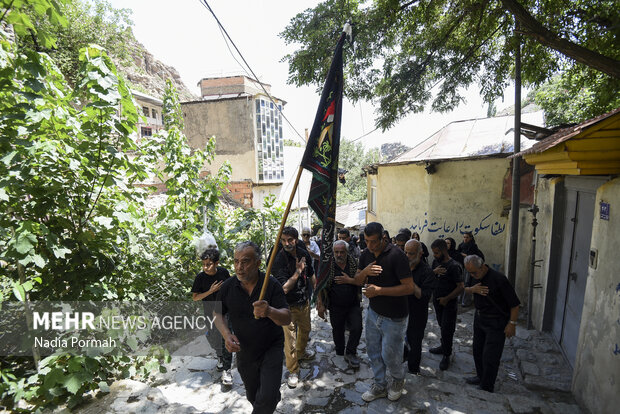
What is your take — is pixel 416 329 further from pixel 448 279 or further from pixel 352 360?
pixel 352 360

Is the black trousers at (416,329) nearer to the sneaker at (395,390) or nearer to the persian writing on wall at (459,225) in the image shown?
Result: the sneaker at (395,390)

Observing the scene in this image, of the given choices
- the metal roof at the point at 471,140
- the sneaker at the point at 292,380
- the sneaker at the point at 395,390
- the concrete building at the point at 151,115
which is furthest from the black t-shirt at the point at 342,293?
the concrete building at the point at 151,115

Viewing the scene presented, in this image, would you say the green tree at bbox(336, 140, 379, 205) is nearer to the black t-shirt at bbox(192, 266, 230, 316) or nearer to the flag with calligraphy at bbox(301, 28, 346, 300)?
the black t-shirt at bbox(192, 266, 230, 316)

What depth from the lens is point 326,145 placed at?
3.20 m

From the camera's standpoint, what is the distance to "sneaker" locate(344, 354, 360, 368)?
170 inches

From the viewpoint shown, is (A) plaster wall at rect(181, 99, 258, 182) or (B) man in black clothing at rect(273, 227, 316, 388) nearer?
(B) man in black clothing at rect(273, 227, 316, 388)

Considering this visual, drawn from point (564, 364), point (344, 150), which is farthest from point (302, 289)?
point (344, 150)

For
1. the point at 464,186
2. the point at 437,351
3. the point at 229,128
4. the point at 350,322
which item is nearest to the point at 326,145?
the point at 350,322

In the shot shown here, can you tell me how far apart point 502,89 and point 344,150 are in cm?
4187

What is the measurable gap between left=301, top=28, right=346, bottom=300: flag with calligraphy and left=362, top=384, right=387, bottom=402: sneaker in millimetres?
1892

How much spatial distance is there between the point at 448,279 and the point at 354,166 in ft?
154

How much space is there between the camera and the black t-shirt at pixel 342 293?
14.3ft

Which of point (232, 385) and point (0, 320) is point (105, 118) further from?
point (232, 385)

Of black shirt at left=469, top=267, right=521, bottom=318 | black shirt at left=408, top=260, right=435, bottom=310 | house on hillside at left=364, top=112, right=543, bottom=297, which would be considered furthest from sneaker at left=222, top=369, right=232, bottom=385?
house on hillside at left=364, top=112, right=543, bottom=297
